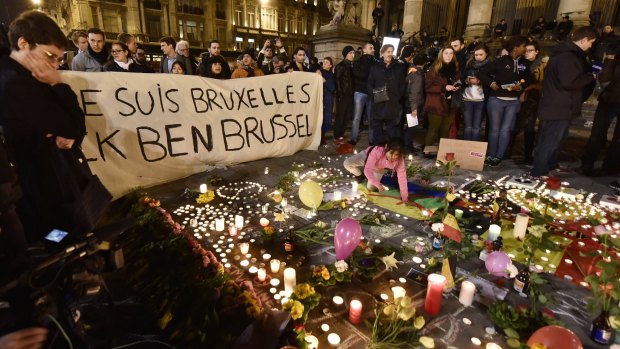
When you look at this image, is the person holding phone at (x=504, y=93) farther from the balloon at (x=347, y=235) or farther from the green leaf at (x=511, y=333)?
the green leaf at (x=511, y=333)

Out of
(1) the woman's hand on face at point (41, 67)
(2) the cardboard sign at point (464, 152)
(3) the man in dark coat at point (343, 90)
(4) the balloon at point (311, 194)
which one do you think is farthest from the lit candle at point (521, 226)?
(3) the man in dark coat at point (343, 90)

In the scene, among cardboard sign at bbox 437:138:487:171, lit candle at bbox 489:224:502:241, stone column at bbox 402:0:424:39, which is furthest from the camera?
stone column at bbox 402:0:424:39

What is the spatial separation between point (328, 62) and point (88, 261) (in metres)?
6.63

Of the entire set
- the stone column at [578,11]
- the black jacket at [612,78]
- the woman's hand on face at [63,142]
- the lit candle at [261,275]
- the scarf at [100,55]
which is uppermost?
the stone column at [578,11]

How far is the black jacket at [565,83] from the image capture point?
177 inches

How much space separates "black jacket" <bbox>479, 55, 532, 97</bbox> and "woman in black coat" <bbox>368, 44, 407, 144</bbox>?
1417 mm

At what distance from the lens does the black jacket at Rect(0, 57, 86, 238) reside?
198 centimetres

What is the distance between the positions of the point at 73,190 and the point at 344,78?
5694 mm

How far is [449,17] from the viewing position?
19.9m

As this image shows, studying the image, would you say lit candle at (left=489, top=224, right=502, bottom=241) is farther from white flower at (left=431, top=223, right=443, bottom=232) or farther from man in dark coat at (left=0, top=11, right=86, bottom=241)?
man in dark coat at (left=0, top=11, right=86, bottom=241)

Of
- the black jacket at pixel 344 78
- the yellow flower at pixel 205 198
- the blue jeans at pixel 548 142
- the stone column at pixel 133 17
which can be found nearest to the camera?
the yellow flower at pixel 205 198

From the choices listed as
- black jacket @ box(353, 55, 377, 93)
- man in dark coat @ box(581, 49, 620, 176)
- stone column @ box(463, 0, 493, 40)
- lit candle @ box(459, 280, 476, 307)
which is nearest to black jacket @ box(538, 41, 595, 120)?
man in dark coat @ box(581, 49, 620, 176)

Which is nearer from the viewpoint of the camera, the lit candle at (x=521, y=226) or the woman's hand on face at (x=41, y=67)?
the woman's hand on face at (x=41, y=67)

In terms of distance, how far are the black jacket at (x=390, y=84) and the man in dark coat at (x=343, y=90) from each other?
100cm
